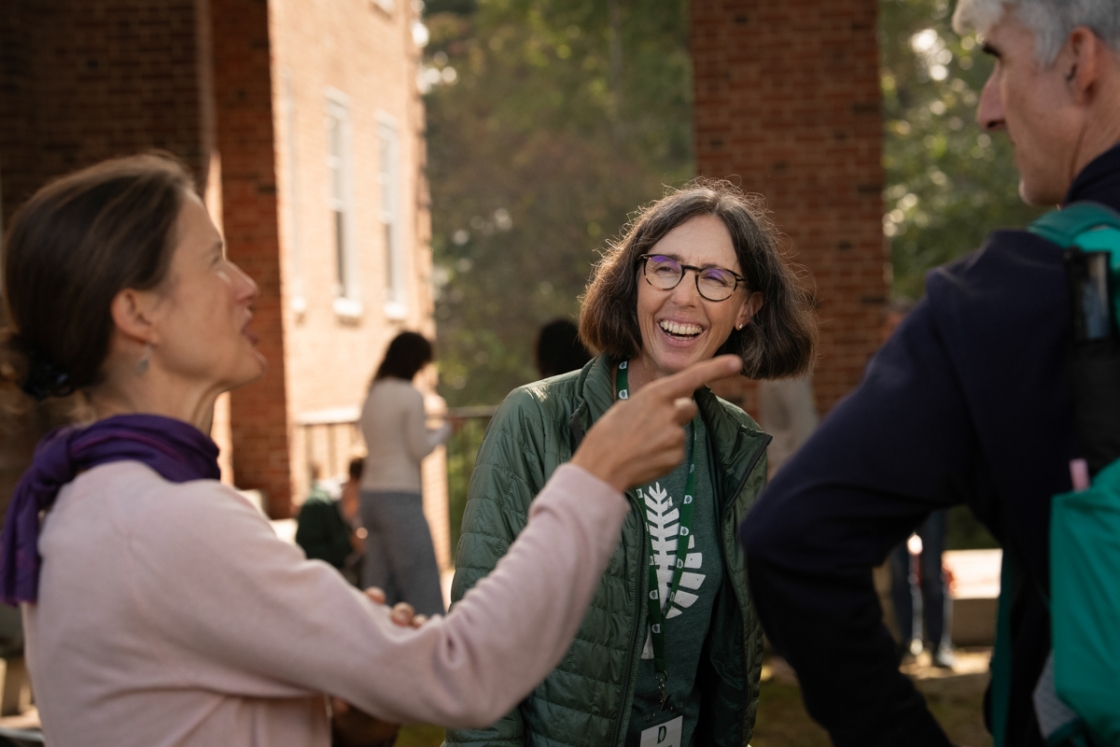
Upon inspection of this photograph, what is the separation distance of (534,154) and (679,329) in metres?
30.5

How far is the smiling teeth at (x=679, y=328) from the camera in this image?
300 centimetres

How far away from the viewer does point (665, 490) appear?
9.48ft

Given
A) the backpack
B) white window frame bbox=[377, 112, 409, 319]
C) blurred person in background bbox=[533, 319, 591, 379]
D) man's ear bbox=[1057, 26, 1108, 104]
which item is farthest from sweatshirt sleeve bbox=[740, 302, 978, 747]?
white window frame bbox=[377, 112, 409, 319]

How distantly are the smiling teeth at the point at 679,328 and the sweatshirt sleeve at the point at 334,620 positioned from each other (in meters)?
1.34

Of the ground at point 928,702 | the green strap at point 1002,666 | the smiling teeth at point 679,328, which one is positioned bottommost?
the ground at point 928,702

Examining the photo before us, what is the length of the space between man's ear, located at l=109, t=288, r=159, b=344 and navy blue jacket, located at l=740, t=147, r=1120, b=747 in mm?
947

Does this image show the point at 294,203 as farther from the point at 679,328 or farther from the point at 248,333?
the point at 248,333

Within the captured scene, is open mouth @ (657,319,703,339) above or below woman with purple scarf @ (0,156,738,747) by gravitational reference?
above

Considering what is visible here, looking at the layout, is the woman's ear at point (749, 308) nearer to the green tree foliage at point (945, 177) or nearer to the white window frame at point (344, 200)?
the white window frame at point (344, 200)

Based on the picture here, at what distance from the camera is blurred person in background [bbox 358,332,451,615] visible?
8.05 metres

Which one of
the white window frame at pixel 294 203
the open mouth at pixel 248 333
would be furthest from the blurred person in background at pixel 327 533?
the open mouth at pixel 248 333

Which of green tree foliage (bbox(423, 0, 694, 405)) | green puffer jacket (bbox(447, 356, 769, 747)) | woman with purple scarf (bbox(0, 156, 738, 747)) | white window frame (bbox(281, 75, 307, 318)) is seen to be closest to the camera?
woman with purple scarf (bbox(0, 156, 738, 747))

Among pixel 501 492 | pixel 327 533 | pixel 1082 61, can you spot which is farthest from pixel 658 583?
pixel 327 533

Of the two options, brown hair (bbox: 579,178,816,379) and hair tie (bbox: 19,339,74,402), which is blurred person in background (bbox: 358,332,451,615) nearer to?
brown hair (bbox: 579,178,816,379)
